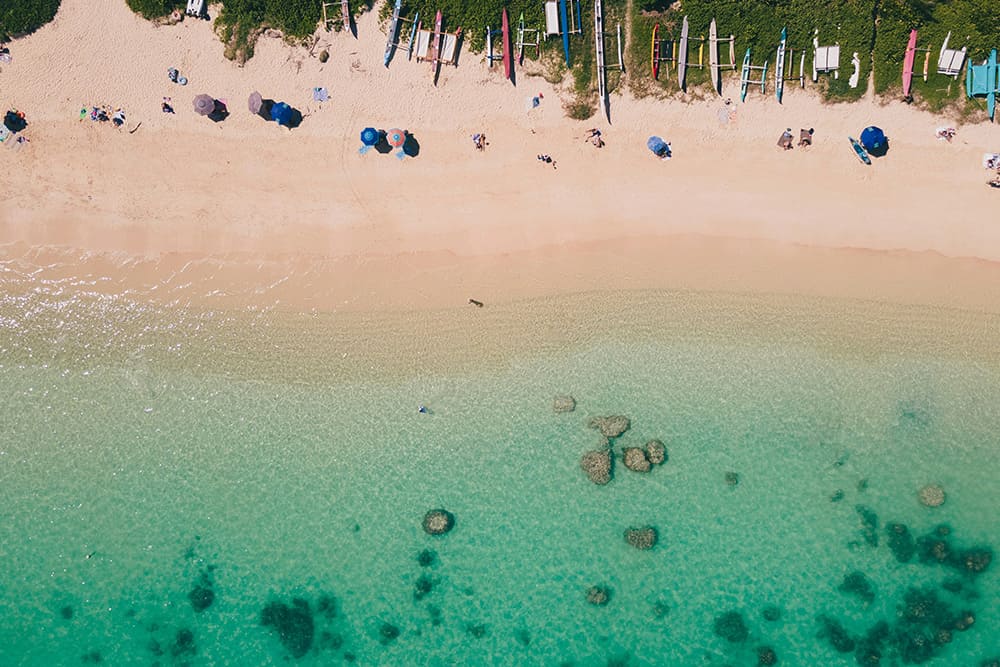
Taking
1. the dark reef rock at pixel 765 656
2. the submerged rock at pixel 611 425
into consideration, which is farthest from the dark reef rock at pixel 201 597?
the dark reef rock at pixel 765 656

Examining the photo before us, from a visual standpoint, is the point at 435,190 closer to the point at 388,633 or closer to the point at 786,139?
the point at 786,139

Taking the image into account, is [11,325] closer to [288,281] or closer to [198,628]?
[288,281]

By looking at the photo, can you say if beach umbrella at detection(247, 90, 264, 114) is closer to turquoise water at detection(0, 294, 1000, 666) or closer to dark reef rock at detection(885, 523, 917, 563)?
turquoise water at detection(0, 294, 1000, 666)

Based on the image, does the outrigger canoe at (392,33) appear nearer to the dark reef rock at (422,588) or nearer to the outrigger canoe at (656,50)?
the outrigger canoe at (656,50)

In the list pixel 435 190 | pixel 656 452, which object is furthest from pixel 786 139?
pixel 435 190

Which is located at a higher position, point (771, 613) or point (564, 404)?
point (564, 404)

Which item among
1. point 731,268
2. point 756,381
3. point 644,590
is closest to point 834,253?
point 731,268

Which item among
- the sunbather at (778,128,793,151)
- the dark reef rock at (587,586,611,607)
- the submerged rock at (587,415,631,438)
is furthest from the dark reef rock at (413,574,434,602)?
the sunbather at (778,128,793,151)
